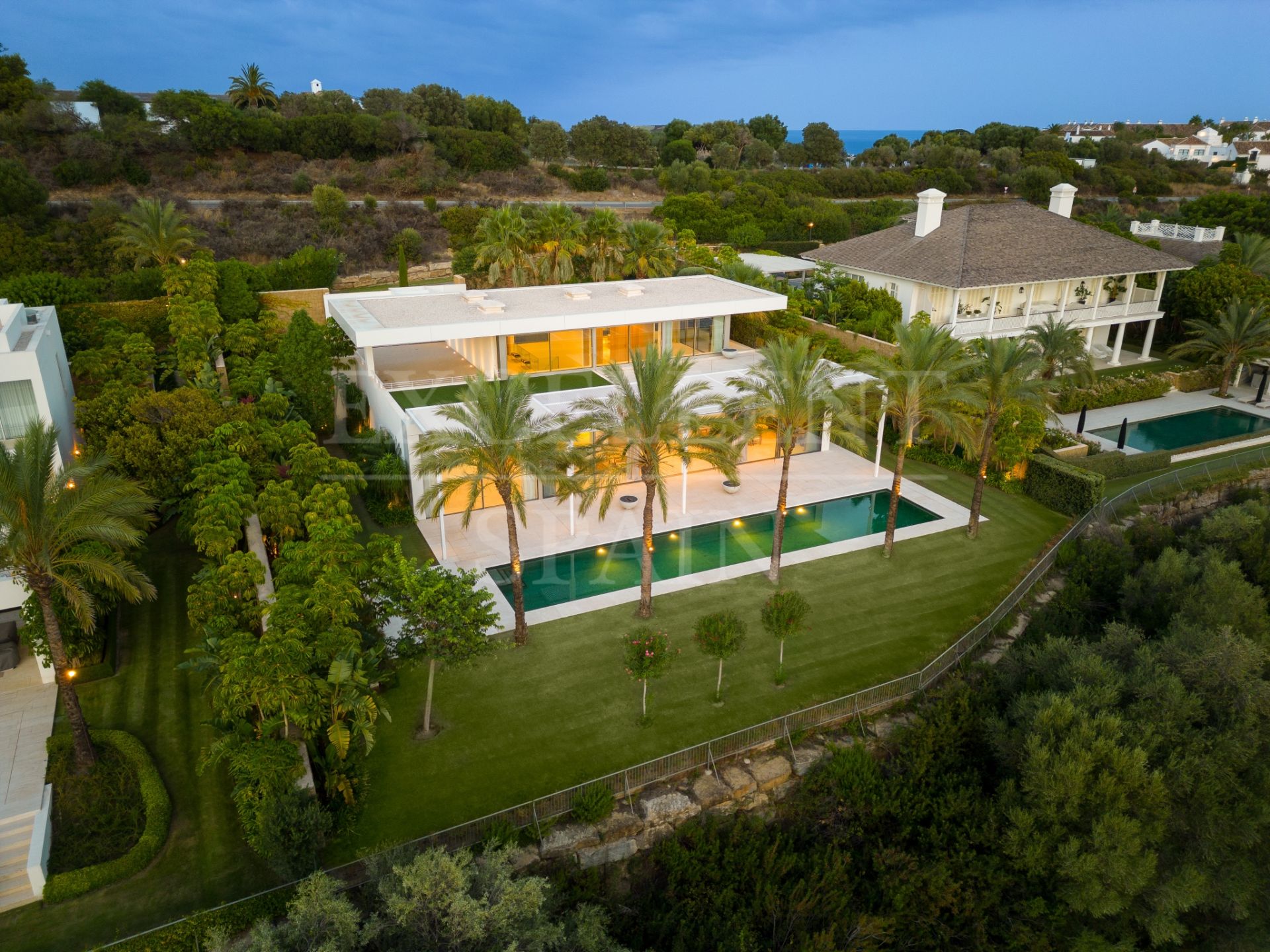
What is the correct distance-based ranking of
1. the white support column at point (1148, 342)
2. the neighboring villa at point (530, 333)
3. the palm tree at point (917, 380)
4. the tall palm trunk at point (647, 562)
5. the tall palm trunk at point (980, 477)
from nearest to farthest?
the tall palm trunk at point (647, 562) → the palm tree at point (917, 380) → the tall palm trunk at point (980, 477) → the neighboring villa at point (530, 333) → the white support column at point (1148, 342)

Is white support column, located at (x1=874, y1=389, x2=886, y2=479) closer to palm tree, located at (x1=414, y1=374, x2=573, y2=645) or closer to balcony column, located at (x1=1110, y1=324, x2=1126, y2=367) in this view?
palm tree, located at (x1=414, y1=374, x2=573, y2=645)

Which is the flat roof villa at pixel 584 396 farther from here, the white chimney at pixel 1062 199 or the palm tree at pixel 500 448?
the white chimney at pixel 1062 199

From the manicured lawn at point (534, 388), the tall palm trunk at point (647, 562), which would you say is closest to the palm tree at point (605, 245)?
the manicured lawn at point (534, 388)

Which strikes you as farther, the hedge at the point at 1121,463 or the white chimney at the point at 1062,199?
the white chimney at the point at 1062,199

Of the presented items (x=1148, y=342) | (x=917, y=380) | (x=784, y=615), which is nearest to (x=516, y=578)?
(x=784, y=615)

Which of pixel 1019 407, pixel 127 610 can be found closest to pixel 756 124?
pixel 1019 407

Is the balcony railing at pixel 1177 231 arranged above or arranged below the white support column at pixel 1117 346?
above

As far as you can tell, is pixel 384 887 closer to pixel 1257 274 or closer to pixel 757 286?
pixel 757 286

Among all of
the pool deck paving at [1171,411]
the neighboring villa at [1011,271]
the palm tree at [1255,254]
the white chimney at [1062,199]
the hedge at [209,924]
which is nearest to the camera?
the hedge at [209,924]
